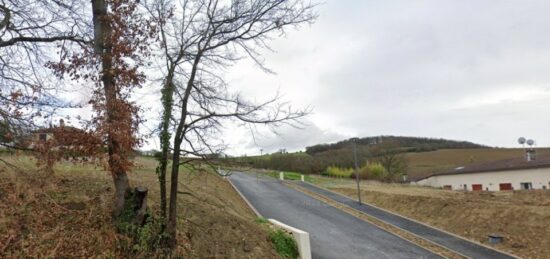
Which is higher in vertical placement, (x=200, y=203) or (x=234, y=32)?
(x=234, y=32)

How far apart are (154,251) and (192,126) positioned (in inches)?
116

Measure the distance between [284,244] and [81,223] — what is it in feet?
18.4

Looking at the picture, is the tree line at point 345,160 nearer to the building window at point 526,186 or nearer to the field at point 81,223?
the building window at point 526,186

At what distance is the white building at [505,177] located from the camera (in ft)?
104

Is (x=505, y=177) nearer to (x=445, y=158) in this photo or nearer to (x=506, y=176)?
(x=506, y=176)

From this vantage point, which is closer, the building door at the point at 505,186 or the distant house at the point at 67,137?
the distant house at the point at 67,137

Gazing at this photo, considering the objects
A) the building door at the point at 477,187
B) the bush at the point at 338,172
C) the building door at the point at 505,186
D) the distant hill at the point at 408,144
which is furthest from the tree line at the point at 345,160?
the building door at the point at 505,186

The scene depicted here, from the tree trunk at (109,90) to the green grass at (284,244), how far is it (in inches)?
182

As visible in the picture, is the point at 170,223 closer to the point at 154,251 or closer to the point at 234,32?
the point at 154,251

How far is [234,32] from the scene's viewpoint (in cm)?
1072

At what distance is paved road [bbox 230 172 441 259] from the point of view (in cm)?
1459

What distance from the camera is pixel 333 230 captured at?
709 inches

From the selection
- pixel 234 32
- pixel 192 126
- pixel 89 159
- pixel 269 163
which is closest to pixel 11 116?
pixel 89 159

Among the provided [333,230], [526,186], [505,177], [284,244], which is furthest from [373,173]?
[284,244]
